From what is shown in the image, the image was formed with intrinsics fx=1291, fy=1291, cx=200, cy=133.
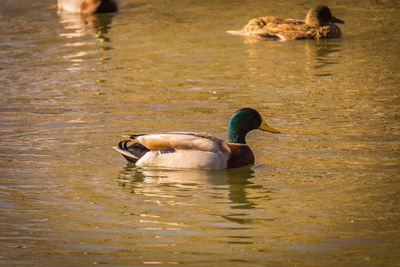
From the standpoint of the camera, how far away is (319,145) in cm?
1218

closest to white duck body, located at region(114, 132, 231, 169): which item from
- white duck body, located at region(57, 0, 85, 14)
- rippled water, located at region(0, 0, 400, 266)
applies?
rippled water, located at region(0, 0, 400, 266)

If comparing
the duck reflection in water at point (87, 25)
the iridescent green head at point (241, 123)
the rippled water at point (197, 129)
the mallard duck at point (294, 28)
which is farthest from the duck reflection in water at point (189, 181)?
the duck reflection in water at point (87, 25)

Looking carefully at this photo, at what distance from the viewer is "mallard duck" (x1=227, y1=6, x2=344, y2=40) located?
61.4ft

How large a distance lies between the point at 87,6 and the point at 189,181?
11863mm

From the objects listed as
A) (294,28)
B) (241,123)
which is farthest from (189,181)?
(294,28)

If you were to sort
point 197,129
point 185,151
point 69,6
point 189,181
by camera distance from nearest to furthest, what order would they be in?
point 189,181
point 185,151
point 197,129
point 69,6

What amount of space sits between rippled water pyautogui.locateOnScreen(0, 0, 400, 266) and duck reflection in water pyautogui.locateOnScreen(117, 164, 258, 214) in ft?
0.06

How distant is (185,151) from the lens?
1177 cm

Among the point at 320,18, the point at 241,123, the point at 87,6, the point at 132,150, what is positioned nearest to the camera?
the point at 132,150

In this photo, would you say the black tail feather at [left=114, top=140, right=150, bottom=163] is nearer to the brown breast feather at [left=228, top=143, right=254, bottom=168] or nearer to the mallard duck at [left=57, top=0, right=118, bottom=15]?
the brown breast feather at [left=228, top=143, right=254, bottom=168]

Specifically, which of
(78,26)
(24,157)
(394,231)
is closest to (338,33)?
(78,26)

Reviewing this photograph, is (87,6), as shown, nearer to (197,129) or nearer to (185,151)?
A: (197,129)

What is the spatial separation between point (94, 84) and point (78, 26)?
5.57m

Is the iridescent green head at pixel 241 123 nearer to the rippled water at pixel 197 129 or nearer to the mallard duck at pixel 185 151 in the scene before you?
the mallard duck at pixel 185 151
